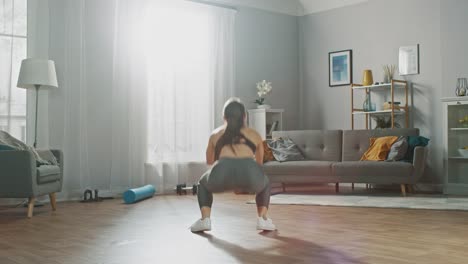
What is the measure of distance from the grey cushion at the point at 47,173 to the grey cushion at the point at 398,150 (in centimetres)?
369

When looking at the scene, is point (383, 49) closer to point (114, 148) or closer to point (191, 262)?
point (114, 148)

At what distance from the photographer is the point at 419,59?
7590mm

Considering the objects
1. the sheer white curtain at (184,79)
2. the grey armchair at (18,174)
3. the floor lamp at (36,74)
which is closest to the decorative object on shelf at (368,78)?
the sheer white curtain at (184,79)

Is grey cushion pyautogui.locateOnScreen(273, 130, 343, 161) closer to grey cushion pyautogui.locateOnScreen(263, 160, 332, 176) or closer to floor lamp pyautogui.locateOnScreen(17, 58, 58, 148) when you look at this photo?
grey cushion pyautogui.locateOnScreen(263, 160, 332, 176)

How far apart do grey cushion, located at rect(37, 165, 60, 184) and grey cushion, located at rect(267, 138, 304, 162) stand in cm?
284

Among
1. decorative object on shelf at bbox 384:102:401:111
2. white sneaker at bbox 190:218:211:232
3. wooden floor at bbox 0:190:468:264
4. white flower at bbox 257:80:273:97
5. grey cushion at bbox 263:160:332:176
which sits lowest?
wooden floor at bbox 0:190:468:264

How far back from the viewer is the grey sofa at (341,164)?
642cm

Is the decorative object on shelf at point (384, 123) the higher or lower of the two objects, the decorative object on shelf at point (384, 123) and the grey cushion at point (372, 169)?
the higher

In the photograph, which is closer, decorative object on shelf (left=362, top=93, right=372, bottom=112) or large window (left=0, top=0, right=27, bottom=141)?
large window (left=0, top=0, right=27, bottom=141)

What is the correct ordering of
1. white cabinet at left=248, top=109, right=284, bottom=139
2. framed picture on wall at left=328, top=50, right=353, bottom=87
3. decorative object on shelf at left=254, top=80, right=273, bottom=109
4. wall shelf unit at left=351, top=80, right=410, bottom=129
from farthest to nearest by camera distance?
1. framed picture on wall at left=328, top=50, right=353, bottom=87
2. decorative object on shelf at left=254, top=80, right=273, bottom=109
3. white cabinet at left=248, top=109, right=284, bottom=139
4. wall shelf unit at left=351, top=80, right=410, bottom=129

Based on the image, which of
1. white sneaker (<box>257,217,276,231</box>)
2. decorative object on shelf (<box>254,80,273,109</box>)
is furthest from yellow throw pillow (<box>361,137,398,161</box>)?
white sneaker (<box>257,217,276,231</box>)

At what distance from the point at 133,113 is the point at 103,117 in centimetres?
39

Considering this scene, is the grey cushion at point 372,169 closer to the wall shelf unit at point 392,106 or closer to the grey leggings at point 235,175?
the wall shelf unit at point 392,106

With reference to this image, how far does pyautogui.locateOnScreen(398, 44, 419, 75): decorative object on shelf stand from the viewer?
760 cm
